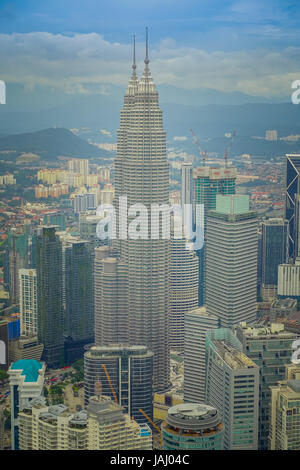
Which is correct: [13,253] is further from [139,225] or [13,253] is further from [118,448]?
[118,448]

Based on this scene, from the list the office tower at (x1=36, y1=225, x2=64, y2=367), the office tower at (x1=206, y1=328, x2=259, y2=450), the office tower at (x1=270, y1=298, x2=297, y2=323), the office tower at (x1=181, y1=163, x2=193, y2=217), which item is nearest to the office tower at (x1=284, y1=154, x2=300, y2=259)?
the office tower at (x1=270, y1=298, x2=297, y2=323)

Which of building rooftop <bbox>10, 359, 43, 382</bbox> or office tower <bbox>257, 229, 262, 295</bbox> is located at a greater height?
office tower <bbox>257, 229, 262, 295</bbox>

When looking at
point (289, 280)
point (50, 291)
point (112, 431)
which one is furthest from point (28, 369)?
point (289, 280)

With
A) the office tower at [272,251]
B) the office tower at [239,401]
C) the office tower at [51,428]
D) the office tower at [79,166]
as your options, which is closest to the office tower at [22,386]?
the office tower at [51,428]

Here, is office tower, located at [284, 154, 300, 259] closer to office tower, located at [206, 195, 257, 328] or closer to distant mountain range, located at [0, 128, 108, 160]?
office tower, located at [206, 195, 257, 328]
